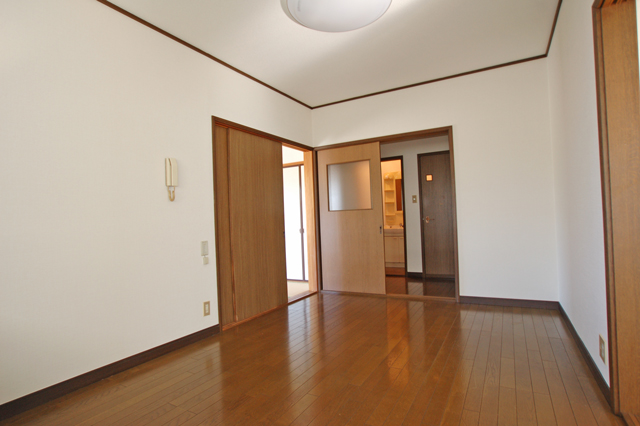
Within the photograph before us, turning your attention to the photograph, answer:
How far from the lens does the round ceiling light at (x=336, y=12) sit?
2.40 metres

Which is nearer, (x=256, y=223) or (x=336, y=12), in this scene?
(x=336, y=12)

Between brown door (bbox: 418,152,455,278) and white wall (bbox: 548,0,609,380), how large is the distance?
7.82ft

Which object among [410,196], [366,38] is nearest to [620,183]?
[366,38]

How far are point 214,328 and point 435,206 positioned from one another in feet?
13.8

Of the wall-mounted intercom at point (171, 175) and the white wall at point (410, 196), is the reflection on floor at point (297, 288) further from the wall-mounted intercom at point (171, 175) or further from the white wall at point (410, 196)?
the wall-mounted intercom at point (171, 175)

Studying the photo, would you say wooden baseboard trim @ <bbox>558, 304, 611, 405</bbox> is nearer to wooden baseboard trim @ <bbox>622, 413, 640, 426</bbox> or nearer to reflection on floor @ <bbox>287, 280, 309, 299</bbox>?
wooden baseboard trim @ <bbox>622, 413, 640, 426</bbox>

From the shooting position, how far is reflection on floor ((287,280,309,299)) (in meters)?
5.23

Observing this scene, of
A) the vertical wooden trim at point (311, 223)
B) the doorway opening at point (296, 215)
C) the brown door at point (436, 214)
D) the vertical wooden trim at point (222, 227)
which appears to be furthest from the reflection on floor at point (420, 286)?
the vertical wooden trim at point (222, 227)

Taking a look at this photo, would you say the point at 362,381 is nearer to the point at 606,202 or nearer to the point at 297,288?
the point at 606,202

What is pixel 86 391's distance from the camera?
2.32 metres

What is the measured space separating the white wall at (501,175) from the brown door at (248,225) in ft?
6.93

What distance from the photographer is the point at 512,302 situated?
158 inches

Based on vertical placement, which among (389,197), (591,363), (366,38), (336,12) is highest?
(366,38)

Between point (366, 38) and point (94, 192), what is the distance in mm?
2730
